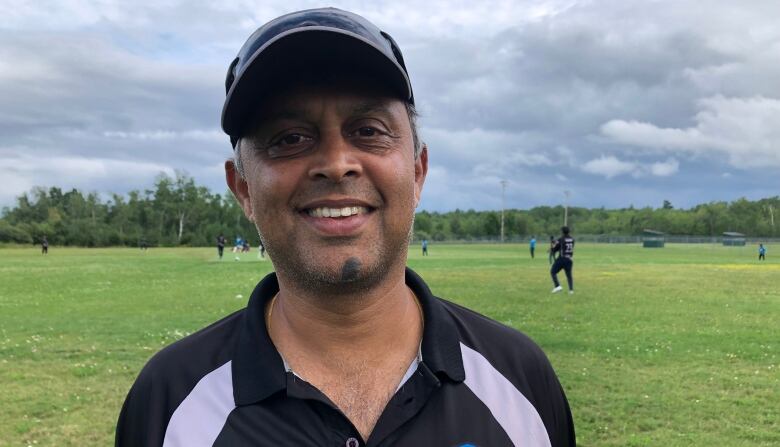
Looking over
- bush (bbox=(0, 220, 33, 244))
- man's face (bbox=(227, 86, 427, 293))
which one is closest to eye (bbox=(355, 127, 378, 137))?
man's face (bbox=(227, 86, 427, 293))

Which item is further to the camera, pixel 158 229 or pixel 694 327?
pixel 158 229

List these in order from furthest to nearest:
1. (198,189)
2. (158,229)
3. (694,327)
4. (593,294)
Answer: (198,189)
(158,229)
(593,294)
(694,327)

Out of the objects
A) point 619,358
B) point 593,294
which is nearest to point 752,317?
point 593,294

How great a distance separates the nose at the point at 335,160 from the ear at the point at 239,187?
36cm

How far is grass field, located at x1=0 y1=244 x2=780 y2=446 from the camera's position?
6.84 meters

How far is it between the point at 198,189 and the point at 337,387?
128784 mm

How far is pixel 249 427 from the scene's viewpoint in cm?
198

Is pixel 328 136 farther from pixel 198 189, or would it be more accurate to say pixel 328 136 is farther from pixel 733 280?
pixel 198 189

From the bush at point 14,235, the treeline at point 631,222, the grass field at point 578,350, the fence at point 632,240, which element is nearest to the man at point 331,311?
the grass field at point 578,350

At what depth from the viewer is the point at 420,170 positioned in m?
2.44

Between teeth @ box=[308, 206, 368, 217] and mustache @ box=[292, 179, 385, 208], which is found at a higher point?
mustache @ box=[292, 179, 385, 208]

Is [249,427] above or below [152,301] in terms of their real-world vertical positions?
above

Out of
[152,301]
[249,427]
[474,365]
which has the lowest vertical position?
[152,301]

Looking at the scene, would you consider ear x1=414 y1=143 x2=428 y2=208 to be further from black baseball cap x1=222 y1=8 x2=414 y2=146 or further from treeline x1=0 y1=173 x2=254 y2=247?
treeline x1=0 y1=173 x2=254 y2=247
